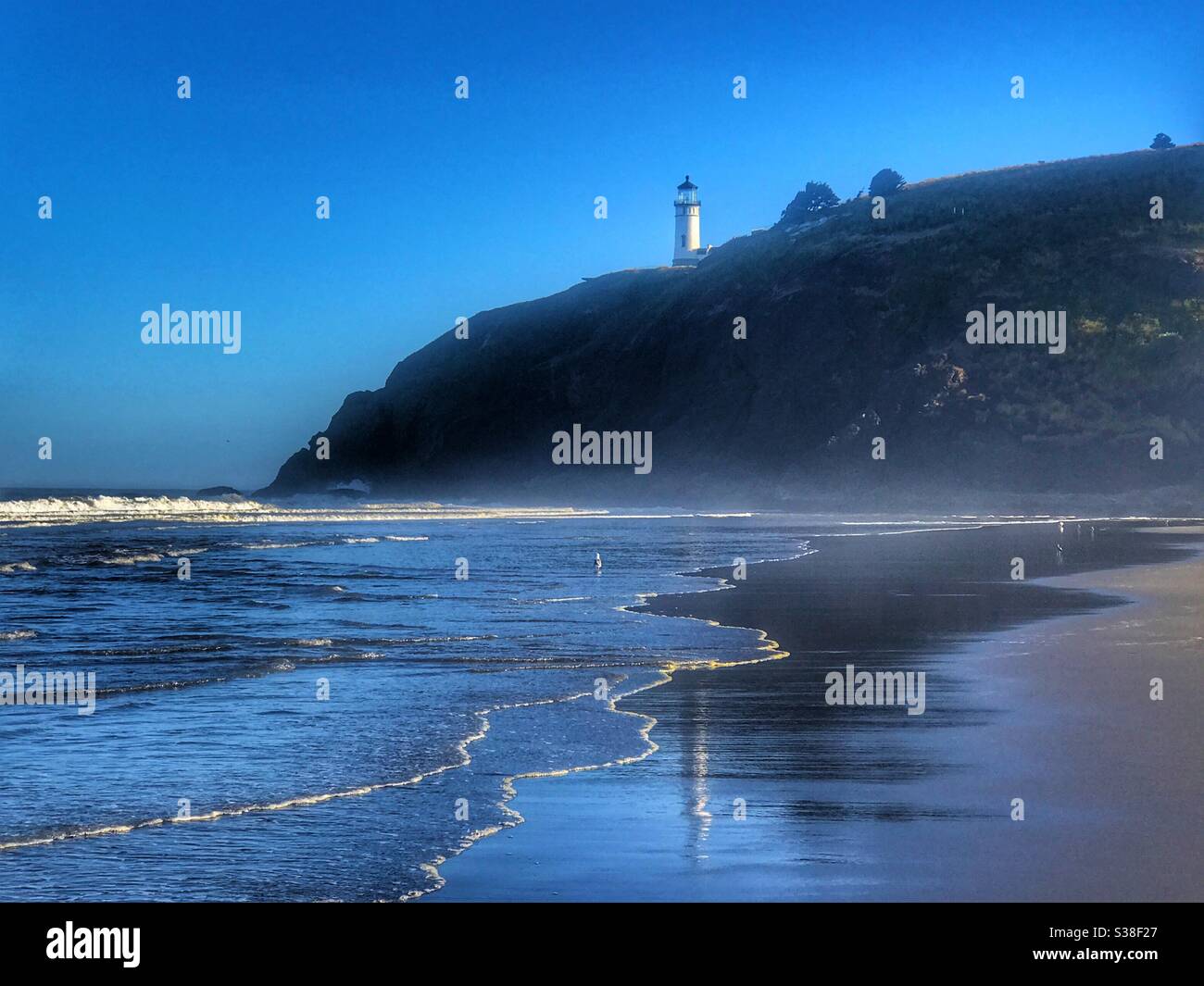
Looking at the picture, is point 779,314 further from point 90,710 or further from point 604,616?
point 90,710

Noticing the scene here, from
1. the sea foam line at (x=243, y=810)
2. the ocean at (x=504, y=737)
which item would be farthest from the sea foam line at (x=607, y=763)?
the sea foam line at (x=243, y=810)

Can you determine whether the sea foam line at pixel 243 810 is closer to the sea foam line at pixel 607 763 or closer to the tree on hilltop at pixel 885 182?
the sea foam line at pixel 607 763

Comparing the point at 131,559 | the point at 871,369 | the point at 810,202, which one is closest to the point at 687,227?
the point at 810,202

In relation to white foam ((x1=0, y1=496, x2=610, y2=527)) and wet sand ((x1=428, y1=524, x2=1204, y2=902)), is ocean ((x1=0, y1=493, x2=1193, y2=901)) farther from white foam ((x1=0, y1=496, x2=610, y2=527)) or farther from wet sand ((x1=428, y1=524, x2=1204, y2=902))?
white foam ((x1=0, y1=496, x2=610, y2=527))

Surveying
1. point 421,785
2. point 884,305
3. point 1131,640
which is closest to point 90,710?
point 421,785

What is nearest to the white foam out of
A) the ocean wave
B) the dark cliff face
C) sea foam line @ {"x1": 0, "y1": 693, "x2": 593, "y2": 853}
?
the dark cliff face
